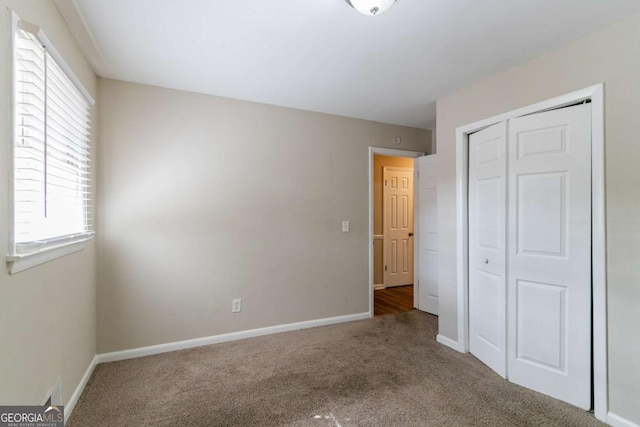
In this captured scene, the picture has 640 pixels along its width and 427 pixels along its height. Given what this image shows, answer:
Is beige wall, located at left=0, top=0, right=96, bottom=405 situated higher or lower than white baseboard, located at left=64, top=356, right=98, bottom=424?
higher

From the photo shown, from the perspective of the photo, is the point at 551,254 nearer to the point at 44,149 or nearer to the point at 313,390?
the point at 313,390

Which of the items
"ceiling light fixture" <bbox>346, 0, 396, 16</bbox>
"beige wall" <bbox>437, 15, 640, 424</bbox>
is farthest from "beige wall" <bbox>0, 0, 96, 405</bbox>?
"beige wall" <bbox>437, 15, 640, 424</bbox>

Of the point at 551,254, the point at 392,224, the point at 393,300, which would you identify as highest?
the point at 392,224

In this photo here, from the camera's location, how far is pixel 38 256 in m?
1.34

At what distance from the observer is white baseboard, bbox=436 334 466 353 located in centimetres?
266

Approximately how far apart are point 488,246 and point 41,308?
294cm

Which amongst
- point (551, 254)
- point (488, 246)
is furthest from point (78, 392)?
point (551, 254)

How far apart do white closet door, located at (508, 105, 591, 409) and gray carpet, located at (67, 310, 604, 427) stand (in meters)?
0.23

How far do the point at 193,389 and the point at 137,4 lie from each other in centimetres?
245

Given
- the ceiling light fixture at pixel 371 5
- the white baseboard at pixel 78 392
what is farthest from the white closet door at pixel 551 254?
the white baseboard at pixel 78 392

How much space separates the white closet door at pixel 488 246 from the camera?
2285mm

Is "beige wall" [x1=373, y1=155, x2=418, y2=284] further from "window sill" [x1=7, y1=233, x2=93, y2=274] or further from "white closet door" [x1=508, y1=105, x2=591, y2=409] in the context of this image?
"window sill" [x1=7, y1=233, x2=93, y2=274]

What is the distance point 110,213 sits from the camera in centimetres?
248

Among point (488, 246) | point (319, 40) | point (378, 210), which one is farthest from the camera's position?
point (378, 210)
